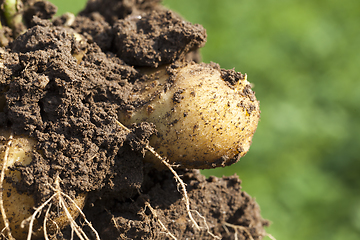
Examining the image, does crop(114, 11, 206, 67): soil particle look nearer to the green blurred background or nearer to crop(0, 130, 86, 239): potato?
crop(0, 130, 86, 239): potato

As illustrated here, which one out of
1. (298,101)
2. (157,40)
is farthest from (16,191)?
(298,101)

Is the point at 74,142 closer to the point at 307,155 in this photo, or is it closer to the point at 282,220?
the point at 282,220

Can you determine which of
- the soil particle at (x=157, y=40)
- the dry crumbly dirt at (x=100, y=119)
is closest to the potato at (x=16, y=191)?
the dry crumbly dirt at (x=100, y=119)

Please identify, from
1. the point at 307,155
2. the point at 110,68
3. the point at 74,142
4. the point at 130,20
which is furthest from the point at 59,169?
the point at 307,155

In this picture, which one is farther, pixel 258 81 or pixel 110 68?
pixel 258 81

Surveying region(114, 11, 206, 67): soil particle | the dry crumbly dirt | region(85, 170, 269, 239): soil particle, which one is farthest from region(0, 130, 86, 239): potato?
region(114, 11, 206, 67): soil particle

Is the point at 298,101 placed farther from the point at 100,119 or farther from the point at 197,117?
the point at 100,119
